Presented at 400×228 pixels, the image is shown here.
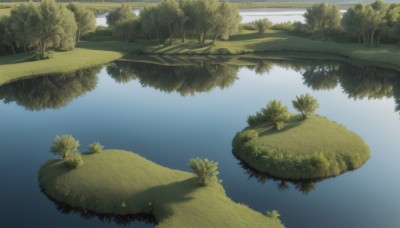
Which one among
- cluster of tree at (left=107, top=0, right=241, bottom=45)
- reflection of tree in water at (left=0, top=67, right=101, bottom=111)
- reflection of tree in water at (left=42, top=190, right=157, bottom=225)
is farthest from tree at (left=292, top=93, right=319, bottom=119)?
cluster of tree at (left=107, top=0, right=241, bottom=45)

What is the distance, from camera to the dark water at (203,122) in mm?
29438

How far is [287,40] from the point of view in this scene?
378 ft

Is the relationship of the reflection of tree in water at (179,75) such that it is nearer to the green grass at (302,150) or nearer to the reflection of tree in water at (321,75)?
the reflection of tree in water at (321,75)

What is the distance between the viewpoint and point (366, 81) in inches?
2923

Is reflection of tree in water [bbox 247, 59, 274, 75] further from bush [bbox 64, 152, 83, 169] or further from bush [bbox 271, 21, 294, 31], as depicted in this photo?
bush [bbox 64, 152, 83, 169]

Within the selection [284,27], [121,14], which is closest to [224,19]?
[284,27]

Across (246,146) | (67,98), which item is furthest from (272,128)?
(67,98)

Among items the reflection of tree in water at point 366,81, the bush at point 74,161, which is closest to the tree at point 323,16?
the reflection of tree in water at point 366,81

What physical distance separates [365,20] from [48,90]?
86347 mm

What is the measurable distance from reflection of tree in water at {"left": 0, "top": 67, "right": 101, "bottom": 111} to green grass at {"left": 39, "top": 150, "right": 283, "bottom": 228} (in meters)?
28.8

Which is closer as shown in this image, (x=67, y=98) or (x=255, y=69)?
(x=67, y=98)

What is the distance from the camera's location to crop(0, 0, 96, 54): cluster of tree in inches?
3531

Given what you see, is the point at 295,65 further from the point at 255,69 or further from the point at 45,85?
the point at 45,85

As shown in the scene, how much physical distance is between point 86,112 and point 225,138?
23751 millimetres
